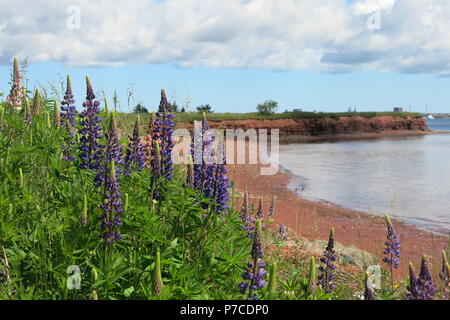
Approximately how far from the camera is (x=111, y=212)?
3.07 meters

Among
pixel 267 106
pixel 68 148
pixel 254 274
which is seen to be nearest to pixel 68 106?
pixel 68 148

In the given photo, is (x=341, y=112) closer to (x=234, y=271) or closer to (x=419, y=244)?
(x=419, y=244)

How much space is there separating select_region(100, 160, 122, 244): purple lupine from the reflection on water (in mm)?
6839

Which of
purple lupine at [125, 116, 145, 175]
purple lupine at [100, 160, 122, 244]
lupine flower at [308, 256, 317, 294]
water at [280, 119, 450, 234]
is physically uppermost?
purple lupine at [125, 116, 145, 175]

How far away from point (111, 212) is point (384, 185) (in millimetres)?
19112

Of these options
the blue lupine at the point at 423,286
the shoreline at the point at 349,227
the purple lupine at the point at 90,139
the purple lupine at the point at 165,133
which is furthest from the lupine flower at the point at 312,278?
the shoreline at the point at 349,227

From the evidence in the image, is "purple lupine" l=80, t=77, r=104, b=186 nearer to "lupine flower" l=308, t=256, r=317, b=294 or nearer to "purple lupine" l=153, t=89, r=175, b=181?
"purple lupine" l=153, t=89, r=175, b=181

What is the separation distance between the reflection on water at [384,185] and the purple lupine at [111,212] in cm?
684

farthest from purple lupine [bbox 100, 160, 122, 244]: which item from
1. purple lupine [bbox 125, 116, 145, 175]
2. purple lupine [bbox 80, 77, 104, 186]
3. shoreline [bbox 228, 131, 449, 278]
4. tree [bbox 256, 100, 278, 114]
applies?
tree [bbox 256, 100, 278, 114]

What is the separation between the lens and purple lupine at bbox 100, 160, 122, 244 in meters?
3.06

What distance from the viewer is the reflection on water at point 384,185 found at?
48.5ft

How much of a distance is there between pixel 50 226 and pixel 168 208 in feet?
2.92

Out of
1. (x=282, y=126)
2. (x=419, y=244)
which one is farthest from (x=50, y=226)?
(x=282, y=126)

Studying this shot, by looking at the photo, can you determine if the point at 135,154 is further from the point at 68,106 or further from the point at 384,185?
the point at 384,185
